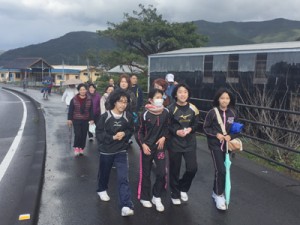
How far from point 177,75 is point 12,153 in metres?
12.2

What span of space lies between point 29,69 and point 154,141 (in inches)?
2130

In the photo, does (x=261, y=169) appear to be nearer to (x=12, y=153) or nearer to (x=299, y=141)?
(x=299, y=141)

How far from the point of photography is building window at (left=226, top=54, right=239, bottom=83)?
14698 mm

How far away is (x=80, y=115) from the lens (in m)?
6.43

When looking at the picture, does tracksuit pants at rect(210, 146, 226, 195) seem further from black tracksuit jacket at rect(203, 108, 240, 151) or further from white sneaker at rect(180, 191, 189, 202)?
white sneaker at rect(180, 191, 189, 202)

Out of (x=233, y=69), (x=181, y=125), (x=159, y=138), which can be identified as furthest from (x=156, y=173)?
(x=233, y=69)

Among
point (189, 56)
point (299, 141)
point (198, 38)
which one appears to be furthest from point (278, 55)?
point (198, 38)

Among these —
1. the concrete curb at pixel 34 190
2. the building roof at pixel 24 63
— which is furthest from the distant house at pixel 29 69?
the concrete curb at pixel 34 190

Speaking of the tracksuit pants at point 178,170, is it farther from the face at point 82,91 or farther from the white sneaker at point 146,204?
the face at point 82,91

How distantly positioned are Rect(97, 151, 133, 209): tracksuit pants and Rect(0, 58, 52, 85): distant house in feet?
173

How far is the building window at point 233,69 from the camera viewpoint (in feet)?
48.2

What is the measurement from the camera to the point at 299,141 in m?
7.01

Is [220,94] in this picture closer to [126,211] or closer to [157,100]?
[157,100]

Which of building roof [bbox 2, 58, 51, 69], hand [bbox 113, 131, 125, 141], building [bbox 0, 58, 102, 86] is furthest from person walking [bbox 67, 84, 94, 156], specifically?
building roof [bbox 2, 58, 51, 69]
